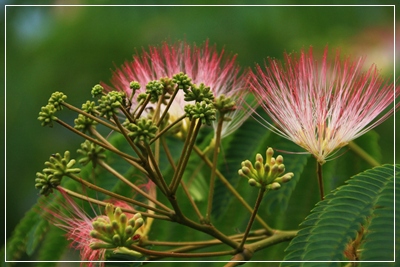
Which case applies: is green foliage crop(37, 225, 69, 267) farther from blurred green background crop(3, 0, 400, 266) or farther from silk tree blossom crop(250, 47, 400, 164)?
blurred green background crop(3, 0, 400, 266)

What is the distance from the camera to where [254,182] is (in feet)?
5.16

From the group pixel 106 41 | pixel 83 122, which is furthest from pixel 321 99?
pixel 106 41

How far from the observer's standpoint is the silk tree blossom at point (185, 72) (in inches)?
80.4

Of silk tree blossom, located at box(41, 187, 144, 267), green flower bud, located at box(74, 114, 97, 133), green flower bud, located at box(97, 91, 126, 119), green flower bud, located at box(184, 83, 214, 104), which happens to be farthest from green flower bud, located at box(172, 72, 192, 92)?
silk tree blossom, located at box(41, 187, 144, 267)

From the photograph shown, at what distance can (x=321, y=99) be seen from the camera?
176 cm

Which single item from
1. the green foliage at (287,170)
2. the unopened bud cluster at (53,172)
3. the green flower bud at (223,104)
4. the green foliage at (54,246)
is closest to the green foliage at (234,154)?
the green foliage at (287,170)

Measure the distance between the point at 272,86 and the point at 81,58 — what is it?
287cm

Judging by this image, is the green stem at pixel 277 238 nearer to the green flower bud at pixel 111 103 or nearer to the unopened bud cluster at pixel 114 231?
the unopened bud cluster at pixel 114 231

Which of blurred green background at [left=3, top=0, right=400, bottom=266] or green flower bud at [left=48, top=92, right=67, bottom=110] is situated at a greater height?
blurred green background at [left=3, top=0, right=400, bottom=266]

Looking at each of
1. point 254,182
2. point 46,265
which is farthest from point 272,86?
point 46,265

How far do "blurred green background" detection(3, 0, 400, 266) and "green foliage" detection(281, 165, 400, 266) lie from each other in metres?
2.60

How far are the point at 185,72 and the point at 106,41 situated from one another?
2.44m

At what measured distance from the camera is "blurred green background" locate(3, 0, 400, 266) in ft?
13.8

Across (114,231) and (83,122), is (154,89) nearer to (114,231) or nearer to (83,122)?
(83,122)
